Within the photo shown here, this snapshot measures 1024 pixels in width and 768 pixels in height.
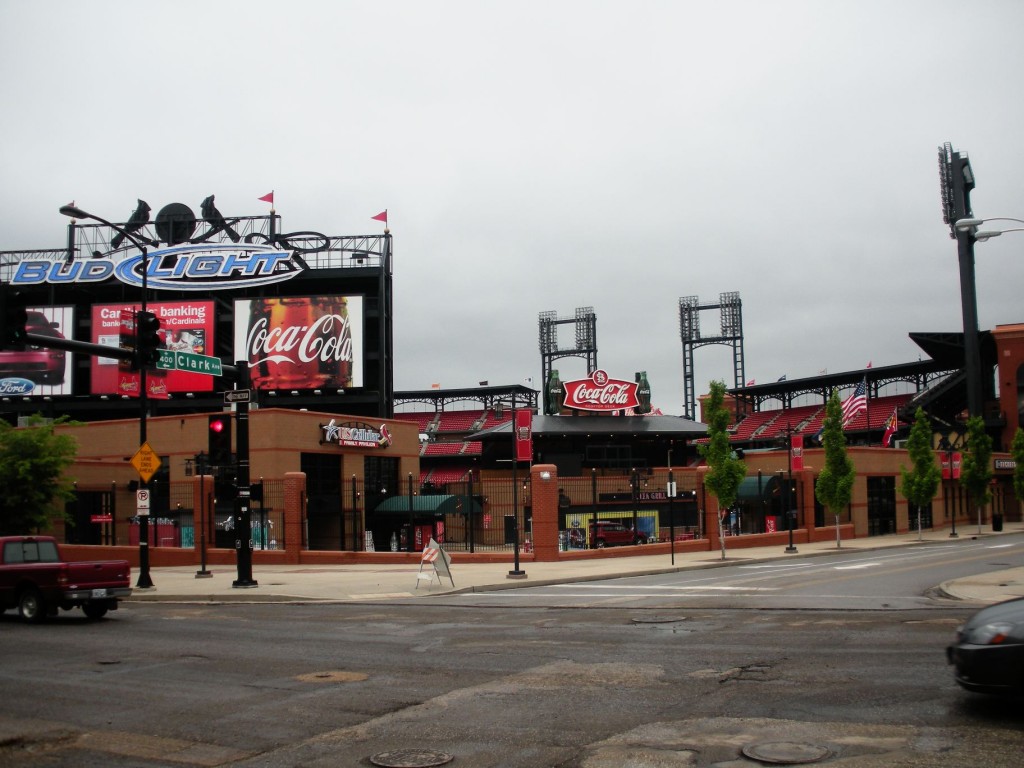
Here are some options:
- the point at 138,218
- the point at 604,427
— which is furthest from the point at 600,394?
the point at 138,218

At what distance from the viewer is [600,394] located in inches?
2726

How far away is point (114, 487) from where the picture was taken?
144ft

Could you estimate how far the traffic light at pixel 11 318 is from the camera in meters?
18.0

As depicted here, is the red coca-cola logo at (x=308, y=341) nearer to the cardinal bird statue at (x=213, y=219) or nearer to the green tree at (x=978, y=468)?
the cardinal bird statue at (x=213, y=219)

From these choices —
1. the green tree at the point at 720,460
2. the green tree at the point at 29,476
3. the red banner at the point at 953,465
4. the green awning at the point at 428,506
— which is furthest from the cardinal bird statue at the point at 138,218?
the red banner at the point at 953,465

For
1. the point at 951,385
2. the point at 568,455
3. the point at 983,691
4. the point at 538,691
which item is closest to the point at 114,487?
the point at 568,455

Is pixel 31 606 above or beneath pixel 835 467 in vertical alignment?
beneath

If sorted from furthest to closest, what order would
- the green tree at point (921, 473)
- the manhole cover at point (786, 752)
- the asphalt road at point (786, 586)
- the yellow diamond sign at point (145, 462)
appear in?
the green tree at point (921, 473) < the yellow diamond sign at point (145, 462) < the asphalt road at point (786, 586) < the manhole cover at point (786, 752)

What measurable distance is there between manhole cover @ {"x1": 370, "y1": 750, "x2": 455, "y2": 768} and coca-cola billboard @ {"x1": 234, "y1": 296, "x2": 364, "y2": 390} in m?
57.1

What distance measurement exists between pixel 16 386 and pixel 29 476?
34.9 metres

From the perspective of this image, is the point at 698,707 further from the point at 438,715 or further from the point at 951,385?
the point at 951,385

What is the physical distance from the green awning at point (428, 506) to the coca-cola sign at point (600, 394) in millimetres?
19665

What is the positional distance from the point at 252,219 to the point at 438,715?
69101 mm

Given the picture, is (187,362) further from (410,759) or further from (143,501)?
(410,759)
